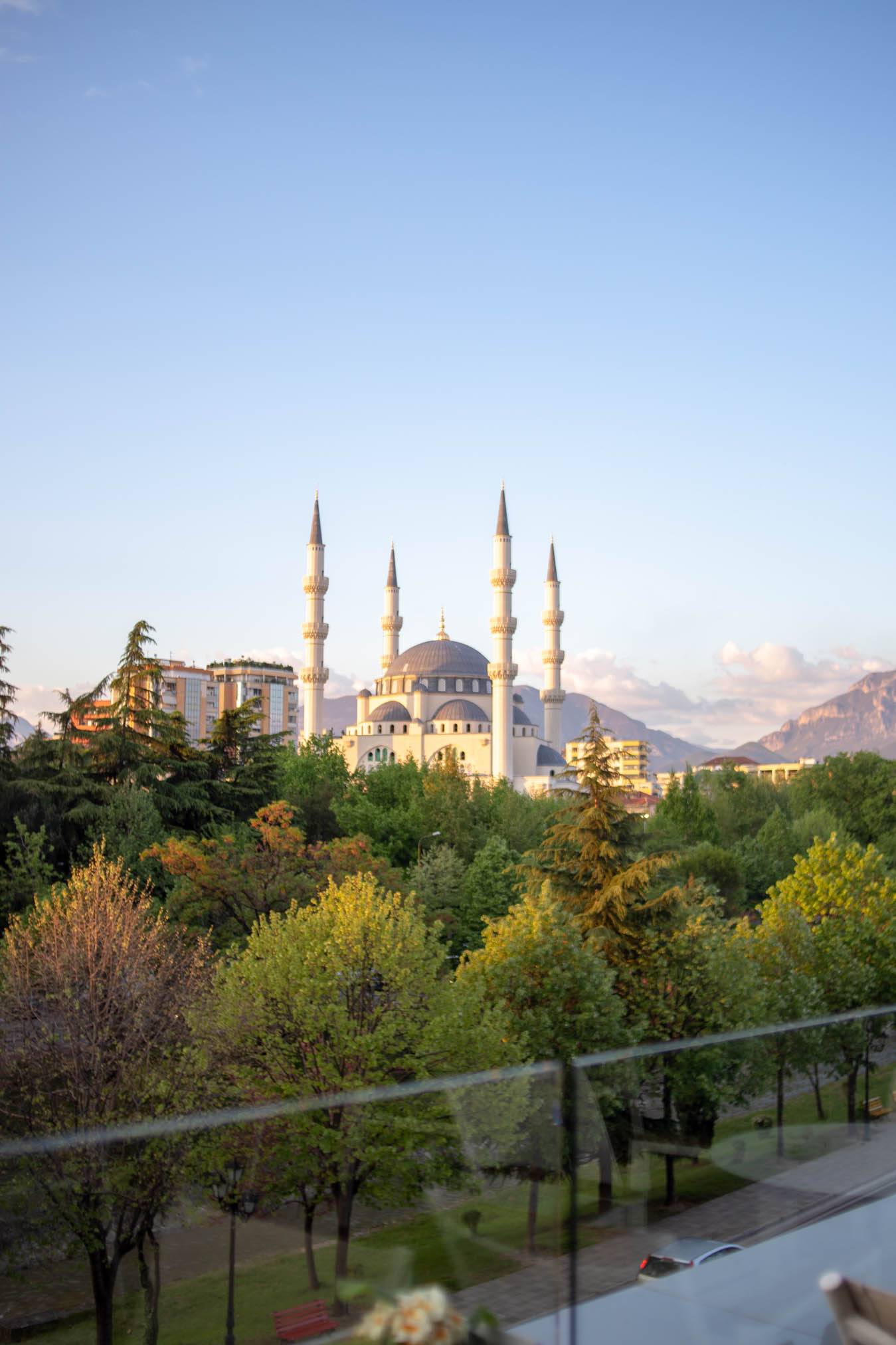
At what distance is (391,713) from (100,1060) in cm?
5767

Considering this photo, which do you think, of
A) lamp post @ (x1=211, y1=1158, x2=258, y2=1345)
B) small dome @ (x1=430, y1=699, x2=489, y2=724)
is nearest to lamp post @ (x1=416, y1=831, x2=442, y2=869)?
lamp post @ (x1=211, y1=1158, x2=258, y2=1345)

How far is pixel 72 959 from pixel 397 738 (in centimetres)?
5461

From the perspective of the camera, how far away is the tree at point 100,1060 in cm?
591

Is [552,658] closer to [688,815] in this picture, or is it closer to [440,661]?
[440,661]

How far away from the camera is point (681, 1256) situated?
11.4 ft

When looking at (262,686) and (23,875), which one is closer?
(23,875)

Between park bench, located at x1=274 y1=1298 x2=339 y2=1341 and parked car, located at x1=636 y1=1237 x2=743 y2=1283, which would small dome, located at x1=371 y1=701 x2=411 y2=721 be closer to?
parked car, located at x1=636 y1=1237 x2=743 y2=1283

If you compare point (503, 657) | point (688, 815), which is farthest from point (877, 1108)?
point (503, 657)

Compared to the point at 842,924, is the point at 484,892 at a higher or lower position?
higher

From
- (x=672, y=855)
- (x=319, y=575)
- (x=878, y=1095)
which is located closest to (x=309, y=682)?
(x=319, y=575)

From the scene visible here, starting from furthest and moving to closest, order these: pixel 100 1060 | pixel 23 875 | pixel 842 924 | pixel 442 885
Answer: pixel 442 885, pixel 23 875, pixel 842 924, pixel 100 1060

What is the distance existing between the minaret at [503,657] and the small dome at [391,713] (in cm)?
884

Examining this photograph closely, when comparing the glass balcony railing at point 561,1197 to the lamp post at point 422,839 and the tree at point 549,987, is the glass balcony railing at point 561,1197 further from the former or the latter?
the lamp post at point 422,839

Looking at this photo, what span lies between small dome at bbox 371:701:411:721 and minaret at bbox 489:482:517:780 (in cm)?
884
